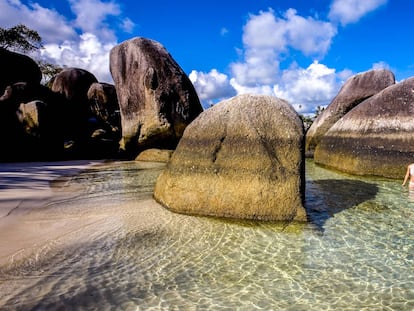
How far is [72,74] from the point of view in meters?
21.1

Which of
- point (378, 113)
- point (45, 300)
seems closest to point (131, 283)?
point (45, 300)

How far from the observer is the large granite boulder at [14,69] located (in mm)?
18609

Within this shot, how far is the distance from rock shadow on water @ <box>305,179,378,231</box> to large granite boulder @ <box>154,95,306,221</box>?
660mm

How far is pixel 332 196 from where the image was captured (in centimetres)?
716

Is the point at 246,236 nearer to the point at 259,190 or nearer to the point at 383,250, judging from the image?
the point at 259,190

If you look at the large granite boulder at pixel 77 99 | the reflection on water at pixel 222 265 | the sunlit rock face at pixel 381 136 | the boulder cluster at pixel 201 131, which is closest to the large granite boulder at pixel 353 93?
Answer: the boulder cluster at pixel 201 131

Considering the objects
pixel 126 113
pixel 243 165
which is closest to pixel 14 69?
pixel 126 113


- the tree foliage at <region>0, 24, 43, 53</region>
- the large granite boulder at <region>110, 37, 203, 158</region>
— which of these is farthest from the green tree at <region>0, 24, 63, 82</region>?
the large granite boulder at <region>110, 37, 203, 158</region>

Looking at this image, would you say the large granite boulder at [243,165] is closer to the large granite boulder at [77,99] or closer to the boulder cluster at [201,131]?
the boulder cluster at [201,131]

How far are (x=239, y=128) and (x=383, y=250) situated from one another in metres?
2.74

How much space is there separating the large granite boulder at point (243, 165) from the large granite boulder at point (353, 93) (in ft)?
32.0

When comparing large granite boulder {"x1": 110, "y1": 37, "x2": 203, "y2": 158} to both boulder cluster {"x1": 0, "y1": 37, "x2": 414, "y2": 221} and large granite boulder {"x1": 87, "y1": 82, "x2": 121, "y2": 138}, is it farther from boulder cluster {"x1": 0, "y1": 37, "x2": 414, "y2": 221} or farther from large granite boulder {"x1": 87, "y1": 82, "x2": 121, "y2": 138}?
large granite boulder {"x1": 87, "y1": 82, "x2": 121, "y2": 138}

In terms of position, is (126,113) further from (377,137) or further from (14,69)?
(14,69)

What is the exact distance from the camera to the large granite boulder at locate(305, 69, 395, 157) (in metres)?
14.4
